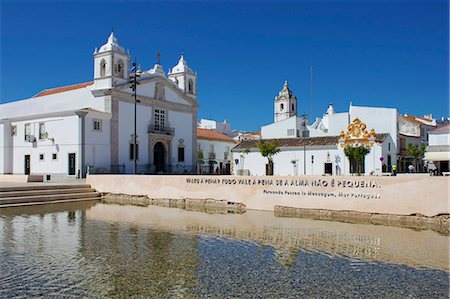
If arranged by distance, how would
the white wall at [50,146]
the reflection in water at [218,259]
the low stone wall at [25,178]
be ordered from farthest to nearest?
the white wall at [50,146]
the low stone wall at [25,178]
the reflection in water at [218,259]

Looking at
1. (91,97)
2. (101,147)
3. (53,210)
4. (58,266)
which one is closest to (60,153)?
(101,147)

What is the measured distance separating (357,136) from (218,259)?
29.0 meters

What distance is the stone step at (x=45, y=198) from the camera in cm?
1588

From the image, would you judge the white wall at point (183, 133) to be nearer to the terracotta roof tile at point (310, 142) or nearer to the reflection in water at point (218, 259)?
the terracotta roof tile at point (310, 142)

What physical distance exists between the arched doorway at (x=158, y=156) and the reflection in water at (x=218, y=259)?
2438 centimetres

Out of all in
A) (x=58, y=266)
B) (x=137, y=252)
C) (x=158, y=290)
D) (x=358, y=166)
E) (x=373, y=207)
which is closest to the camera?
(x=158, y=290)

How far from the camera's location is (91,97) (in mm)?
33312

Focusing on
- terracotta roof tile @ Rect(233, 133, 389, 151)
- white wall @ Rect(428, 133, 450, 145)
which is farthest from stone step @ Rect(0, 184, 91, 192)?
white wall @ Rect(428, 133, 450, 145)

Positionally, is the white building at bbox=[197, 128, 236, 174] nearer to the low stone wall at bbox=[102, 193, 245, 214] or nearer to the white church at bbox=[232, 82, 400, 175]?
the white church at bbox=[232, 82, 400, 175]

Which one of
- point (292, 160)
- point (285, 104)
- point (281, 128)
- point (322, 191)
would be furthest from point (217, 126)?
point (322, 191)

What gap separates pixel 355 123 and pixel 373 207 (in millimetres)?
23232

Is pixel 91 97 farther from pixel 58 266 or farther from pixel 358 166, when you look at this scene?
pixel 58 266

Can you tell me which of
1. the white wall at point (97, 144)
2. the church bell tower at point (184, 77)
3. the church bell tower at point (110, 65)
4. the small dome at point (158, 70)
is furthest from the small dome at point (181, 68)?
the white wall at point (97, 144)

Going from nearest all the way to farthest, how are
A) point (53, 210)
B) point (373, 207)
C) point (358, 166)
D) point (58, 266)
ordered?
point (58, 266)
point (373, 207)
point (53, 210)
point (358, 166)
